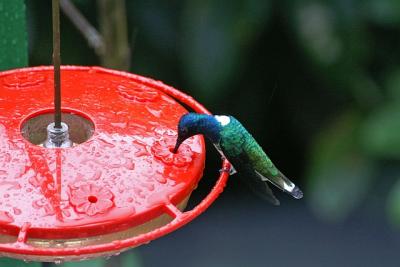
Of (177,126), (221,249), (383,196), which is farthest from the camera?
(221,249)

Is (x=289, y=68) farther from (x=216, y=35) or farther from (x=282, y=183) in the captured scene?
(x=282, y=183)

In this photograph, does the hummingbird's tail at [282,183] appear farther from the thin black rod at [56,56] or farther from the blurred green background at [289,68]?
the blurred green background at [289,68]

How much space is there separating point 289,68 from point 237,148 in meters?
1.86

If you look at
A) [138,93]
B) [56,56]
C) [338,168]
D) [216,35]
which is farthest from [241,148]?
[338,168]

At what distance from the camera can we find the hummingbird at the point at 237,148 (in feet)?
6.48

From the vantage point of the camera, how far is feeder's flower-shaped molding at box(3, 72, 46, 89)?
2133 mm

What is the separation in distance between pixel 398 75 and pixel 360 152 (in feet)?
1.17

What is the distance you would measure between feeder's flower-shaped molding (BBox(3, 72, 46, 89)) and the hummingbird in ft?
1.30

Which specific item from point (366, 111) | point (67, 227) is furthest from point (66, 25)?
point (67, 227)

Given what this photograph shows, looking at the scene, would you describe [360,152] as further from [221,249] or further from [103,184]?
[103,184]

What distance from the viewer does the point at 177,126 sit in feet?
6.66

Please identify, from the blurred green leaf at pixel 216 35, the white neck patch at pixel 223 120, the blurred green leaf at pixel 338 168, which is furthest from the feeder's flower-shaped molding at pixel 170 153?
the blurred green leaf at pixel 338 168

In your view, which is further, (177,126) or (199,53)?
(199,53)

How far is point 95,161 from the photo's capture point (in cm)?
190
